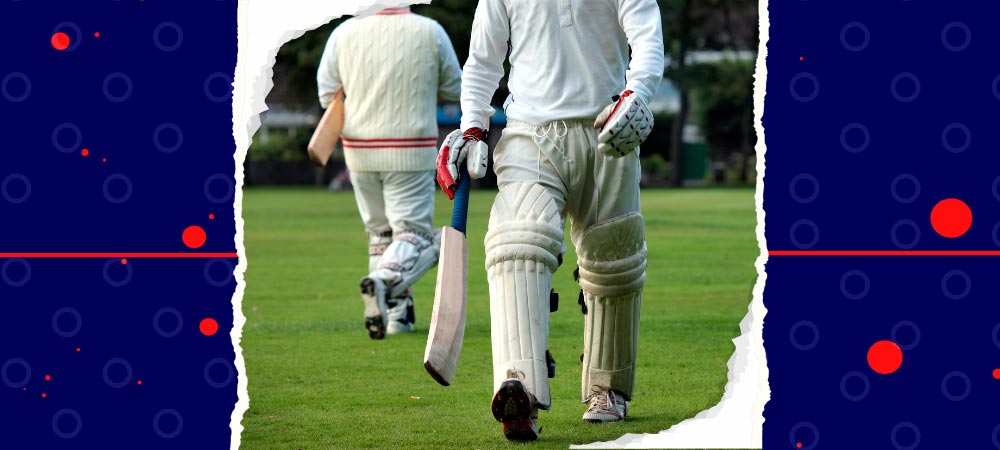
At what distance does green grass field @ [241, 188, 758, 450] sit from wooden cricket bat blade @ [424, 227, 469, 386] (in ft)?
1.06

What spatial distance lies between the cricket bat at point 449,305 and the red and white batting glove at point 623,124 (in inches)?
21.1

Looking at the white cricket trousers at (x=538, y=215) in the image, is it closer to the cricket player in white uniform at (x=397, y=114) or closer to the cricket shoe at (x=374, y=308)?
the cricket shoe at (x=374, y=308)

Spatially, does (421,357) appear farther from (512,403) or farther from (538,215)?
(512,403)

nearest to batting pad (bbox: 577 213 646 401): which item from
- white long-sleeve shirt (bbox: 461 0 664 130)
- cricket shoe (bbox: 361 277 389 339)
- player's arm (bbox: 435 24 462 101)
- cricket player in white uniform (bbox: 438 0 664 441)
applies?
cricket player in white uniform (bbox: 438 0 664 441)

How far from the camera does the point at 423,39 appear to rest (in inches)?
330

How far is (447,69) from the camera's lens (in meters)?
8.45

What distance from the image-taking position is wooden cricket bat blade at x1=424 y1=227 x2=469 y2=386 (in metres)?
4.72

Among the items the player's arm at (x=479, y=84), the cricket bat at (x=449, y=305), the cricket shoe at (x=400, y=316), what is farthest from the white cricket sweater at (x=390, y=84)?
the cricket bat at (x=449, y=305)

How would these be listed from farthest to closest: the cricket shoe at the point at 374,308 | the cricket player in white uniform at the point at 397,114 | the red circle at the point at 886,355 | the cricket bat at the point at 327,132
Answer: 1. the cricket player in white uniform at the point at 397,114
2. the cricket bat at the point at 327,132
3. the cricket shoe at the point at 374,308
4. the red circle at the point at 886,355

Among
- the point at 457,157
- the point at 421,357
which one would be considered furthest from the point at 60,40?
the point at 421,357

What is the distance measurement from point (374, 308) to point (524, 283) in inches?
125

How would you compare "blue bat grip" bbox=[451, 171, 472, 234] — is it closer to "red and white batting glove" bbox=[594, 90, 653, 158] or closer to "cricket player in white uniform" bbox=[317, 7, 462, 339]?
"red and white batting glove" bbox=[594, 90, 653, 158]

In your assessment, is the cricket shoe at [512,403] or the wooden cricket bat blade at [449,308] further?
the wooden cricket bat blade at [449,308]

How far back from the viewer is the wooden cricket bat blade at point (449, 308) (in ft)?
15.5
